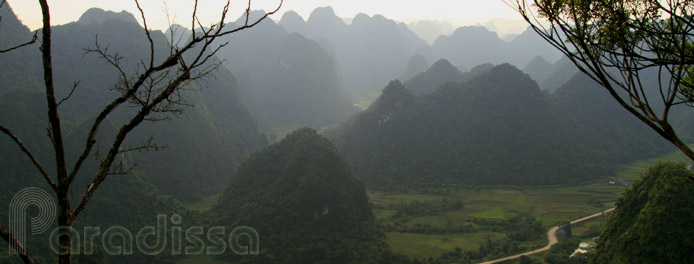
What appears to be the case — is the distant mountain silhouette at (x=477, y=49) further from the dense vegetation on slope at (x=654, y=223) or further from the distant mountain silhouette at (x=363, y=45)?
the dense vegetation on slope at (x=654, y=223)

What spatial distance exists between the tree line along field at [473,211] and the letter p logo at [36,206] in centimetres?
1781

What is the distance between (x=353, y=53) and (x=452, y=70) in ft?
203

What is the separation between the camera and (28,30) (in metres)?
43.2

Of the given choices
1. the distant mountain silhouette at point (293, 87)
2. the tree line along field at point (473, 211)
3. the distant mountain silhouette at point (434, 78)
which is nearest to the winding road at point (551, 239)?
the tree line along field at point (473, 211)

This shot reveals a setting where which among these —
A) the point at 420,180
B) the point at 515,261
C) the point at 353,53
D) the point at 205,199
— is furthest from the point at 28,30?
the point at 353,53

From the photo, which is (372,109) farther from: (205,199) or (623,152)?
(623,152)

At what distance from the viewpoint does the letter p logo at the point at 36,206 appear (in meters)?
17.9

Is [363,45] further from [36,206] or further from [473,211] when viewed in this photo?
[36,206]

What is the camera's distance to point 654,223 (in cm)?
1595

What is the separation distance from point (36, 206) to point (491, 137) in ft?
126

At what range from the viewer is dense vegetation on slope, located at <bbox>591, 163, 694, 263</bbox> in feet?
49.6

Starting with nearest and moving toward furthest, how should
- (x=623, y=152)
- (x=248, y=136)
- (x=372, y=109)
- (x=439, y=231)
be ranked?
(x=439, y=231)
(x=623, y=152)
(x=372, y=109)
(x=248, y=136)

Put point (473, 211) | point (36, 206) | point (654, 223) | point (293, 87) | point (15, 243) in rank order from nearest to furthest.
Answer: point (15, 243) < point (654, 223) < point (36, 206) < point (473, 211) < point (293, 87)

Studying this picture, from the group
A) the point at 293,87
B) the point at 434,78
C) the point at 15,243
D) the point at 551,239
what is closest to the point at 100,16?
the point at 293,87
